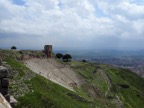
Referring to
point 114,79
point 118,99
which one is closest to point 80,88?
point 118,99

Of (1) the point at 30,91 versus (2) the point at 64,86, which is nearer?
(1) the point at 30,91

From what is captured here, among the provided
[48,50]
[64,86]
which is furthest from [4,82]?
[48,50]

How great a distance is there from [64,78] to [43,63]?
37.8 feet

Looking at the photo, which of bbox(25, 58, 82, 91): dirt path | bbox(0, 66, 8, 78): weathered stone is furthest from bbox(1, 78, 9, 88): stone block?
bbox(25, 58, 82, 91): dirt path

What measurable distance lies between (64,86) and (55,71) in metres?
16.3

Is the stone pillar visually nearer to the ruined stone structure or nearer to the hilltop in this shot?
the hilltop

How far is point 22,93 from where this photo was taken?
33281 millimetres

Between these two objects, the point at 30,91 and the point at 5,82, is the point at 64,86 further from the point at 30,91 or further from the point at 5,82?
the point at 5,82

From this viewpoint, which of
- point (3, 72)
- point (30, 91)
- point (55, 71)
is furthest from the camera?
point (55, 71)

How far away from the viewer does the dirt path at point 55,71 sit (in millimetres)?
68100

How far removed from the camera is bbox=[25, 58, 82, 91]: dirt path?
6810cm

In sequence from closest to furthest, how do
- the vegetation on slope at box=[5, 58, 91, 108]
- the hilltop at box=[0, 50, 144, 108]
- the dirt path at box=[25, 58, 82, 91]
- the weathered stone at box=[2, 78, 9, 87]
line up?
the weathered stone at box=[2, 78, 9, 87]
the vegetation on slope at box=[5, 58, 91, 108]
the hilltop at box=[0, 50, 144, 108]
the dirt path at box=[25, 58, 82, 91]

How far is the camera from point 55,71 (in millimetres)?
76312

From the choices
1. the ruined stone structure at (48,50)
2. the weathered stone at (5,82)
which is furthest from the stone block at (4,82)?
the ruined stone structure at (48,50)
